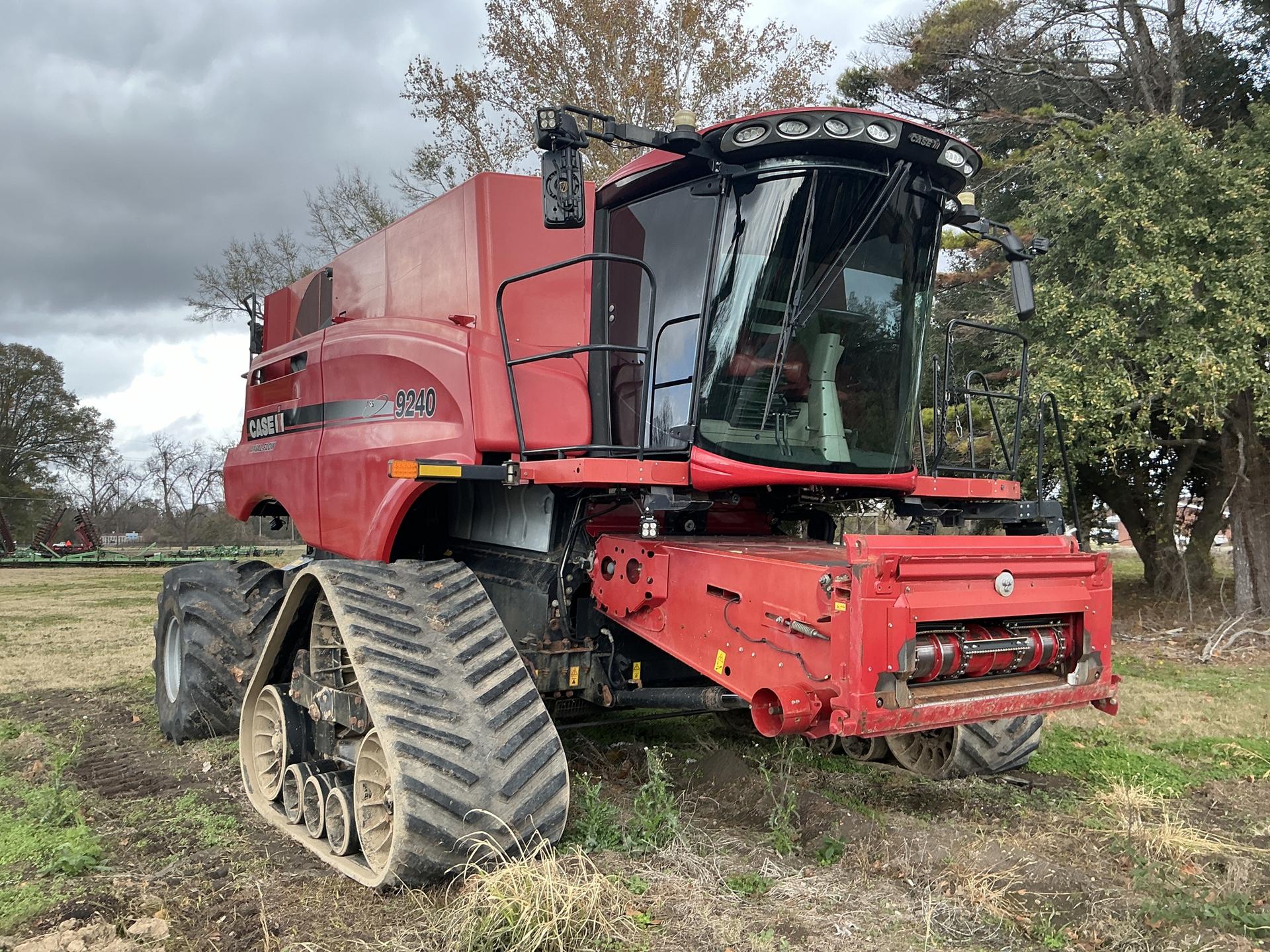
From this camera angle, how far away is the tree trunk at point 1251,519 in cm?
1159

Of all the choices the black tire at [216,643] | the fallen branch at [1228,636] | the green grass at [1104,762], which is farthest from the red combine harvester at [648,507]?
the fallen branch at [1228,636]

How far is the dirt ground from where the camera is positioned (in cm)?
328

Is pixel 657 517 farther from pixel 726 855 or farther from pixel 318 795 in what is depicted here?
pixel 318 795

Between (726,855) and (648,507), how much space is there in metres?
1.48

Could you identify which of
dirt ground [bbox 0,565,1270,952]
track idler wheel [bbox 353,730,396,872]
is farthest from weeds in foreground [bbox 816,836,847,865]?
track idler wheel [bbox 353,730,396,872]

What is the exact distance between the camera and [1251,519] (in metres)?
11.7

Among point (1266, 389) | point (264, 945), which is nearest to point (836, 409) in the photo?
point (264, 945)

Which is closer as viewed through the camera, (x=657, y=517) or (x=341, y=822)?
(x=341, y=822)

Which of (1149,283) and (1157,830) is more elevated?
(1149,283)

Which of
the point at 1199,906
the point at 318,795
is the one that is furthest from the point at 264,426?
the point at 1199,906

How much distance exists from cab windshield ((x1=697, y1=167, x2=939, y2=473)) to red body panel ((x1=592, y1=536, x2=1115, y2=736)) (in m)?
0.55

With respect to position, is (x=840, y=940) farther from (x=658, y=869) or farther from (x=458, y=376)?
(x=458, y=376)

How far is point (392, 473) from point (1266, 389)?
903 cm

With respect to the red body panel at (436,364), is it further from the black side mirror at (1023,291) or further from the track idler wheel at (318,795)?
the black side mirror at (1023,291)
